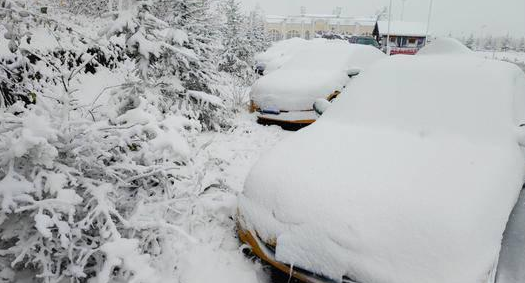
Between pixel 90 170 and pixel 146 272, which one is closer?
pixel 146 272

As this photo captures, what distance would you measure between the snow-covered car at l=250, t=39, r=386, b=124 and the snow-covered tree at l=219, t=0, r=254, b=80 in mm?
8764

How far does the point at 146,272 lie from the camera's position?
2066mm

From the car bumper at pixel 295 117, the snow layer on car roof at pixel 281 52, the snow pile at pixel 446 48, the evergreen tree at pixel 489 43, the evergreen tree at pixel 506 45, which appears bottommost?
the evergreen tree at pixel 489 43

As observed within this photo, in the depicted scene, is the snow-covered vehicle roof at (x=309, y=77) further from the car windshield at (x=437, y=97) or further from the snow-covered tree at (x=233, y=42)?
the snow-covered tree at (x=233, y=42)

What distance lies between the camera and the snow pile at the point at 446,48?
4.45 metres

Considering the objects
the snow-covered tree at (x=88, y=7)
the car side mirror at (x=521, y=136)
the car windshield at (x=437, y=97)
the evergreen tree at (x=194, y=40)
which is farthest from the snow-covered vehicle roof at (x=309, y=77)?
the snow-covered tree at (x=88, y=7)

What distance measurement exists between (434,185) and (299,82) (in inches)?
194

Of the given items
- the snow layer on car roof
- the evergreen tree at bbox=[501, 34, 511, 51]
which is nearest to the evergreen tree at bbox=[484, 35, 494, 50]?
the evergreen tree at bbox=[501, 34, 511, 51]

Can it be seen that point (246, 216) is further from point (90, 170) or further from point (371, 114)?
point (371, 114)

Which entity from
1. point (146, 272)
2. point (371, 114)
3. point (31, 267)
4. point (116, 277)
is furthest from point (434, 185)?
point (31, 267)

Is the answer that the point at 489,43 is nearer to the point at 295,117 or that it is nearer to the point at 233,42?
the point at 233,42

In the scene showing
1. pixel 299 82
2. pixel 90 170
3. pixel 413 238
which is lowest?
pixel 299 82

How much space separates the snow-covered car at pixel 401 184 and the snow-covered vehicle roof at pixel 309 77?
10.1 feet

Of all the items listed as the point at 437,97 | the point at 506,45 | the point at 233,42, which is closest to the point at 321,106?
the point at 437,97
